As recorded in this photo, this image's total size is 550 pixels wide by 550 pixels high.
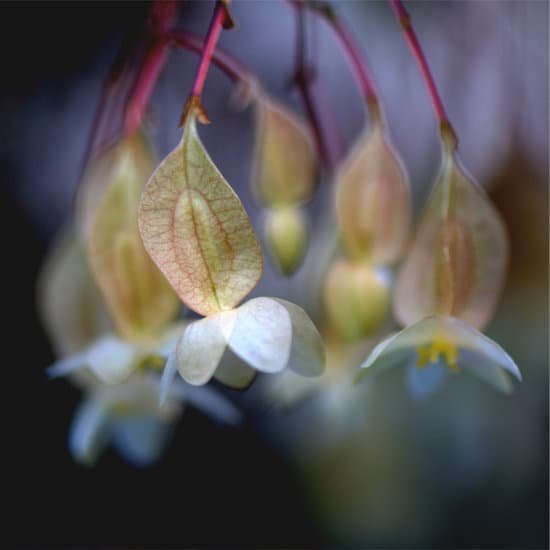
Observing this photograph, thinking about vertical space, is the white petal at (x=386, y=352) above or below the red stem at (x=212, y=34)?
below

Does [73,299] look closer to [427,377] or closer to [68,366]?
[68,366]

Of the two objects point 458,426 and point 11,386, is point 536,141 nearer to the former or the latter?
point 458,426

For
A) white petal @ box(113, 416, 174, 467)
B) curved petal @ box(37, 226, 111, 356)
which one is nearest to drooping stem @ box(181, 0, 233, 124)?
curved petal @ box(37, 226, 111, 356)

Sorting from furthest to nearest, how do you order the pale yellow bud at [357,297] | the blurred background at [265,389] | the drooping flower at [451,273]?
the blurred background at [265,389], the pale yellow bud at [357,297], the drooping flower at [451,273]

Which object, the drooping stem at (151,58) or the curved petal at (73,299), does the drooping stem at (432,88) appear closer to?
the drooping stem at (151,58)

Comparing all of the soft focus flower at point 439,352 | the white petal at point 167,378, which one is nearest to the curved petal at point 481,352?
the soft focus flower at point 439,352

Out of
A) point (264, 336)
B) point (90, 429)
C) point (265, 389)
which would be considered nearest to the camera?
point (264, 336)

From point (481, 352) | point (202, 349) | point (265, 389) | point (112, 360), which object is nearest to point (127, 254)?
point (112, 360)

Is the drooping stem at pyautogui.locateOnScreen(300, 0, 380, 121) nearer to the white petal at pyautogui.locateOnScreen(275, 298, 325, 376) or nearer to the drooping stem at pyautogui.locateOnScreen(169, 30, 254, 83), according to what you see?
the drooping stem at pyautogui.locateOnScreen(169, 30, 254, 83)
